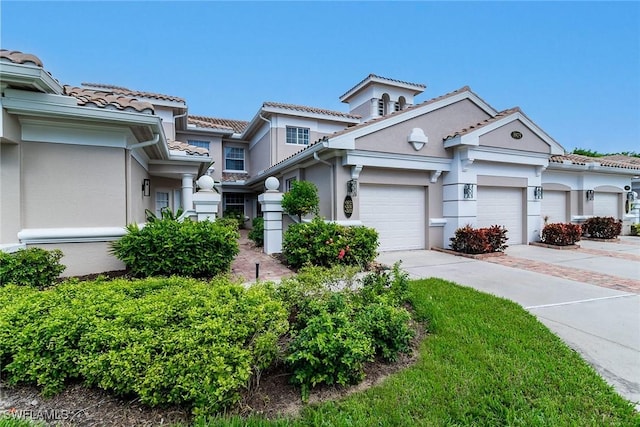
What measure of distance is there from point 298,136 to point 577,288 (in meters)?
14.6

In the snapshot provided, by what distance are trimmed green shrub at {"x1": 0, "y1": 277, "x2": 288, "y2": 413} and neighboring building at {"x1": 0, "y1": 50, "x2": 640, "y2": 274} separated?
369 centimetres

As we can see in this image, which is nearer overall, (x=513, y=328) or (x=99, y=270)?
(x=513, y=328)

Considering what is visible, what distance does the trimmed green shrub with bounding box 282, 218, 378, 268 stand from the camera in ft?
25.8

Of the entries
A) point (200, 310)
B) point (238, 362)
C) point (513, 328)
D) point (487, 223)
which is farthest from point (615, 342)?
point (487, 223)

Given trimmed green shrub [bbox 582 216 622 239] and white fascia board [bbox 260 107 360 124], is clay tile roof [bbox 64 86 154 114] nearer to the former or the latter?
white fascia board [bbox 260 107 360 124]

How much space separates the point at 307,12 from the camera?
10.6 metres

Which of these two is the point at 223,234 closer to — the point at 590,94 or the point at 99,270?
the point at 99,270

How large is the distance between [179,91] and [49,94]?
521 inches

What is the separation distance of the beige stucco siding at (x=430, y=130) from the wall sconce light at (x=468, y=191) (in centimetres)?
133

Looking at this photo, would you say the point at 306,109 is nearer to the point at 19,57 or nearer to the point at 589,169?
the point at 19,57

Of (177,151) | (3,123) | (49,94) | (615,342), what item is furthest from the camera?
(177,151)

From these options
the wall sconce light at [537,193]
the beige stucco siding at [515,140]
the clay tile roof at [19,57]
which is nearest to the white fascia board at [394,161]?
the beige stucco siding at [515,140]

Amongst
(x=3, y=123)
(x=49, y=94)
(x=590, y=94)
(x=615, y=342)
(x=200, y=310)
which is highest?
(x=590, y=94)

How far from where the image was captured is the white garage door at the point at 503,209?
11.7m
